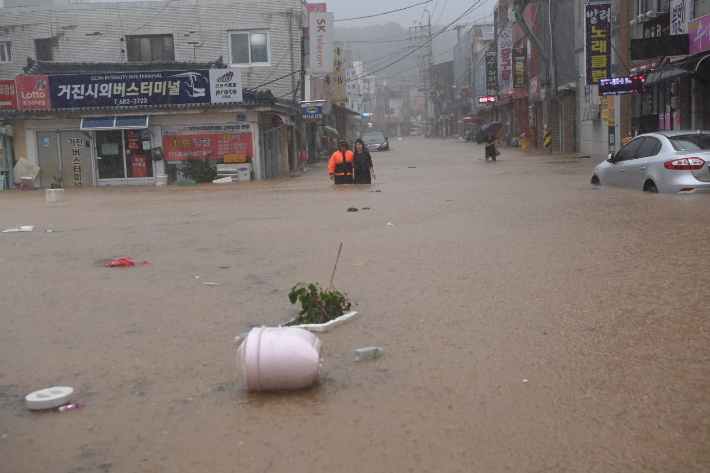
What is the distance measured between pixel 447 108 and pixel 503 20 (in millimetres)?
46069

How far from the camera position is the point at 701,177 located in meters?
13.8

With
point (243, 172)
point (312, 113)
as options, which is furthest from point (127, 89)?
point (312, 113)

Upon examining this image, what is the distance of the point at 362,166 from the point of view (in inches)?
860

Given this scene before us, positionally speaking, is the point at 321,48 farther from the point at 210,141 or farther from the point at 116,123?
the point at 116,123

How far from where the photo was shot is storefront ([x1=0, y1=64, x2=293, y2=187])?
92.3 feet

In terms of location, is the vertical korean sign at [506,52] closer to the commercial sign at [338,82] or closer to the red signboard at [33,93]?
the commercial sign at [338,82]

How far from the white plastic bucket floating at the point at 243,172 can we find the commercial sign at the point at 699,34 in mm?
14745

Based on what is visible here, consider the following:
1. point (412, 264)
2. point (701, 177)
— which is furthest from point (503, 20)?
point (412, 264)

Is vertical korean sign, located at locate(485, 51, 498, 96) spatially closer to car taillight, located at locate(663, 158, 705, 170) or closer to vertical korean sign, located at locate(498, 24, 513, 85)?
vertical korean sign, located at locate(498, 24, 513, 85)

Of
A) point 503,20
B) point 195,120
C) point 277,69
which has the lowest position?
point 195,120

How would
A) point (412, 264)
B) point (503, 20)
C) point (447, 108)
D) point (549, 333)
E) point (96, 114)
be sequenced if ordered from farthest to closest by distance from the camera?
point (447, 108)
point (503, 20)
point (96, 114)
point (412, 264)
point (549, 333)

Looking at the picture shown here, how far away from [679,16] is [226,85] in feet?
46.3

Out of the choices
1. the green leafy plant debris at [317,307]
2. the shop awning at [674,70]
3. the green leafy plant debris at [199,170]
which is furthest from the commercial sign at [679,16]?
the green leafy plant debris at [317,307]

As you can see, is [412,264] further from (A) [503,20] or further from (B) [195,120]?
(A) [503,20]
